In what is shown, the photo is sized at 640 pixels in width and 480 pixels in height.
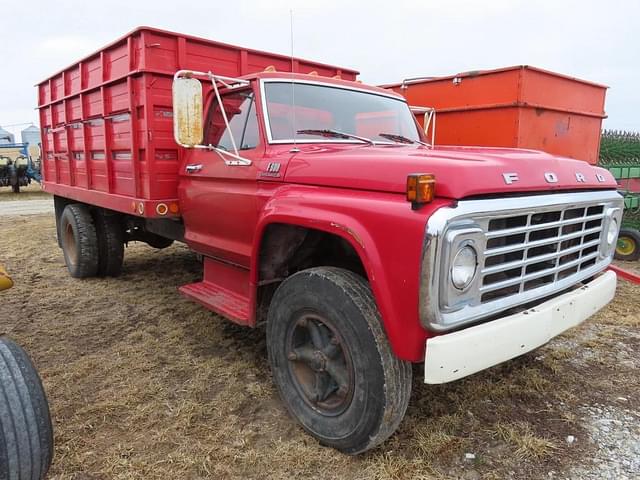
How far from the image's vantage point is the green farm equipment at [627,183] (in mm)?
6678

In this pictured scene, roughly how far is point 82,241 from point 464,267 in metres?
4.87

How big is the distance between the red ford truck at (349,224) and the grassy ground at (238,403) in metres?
0.28

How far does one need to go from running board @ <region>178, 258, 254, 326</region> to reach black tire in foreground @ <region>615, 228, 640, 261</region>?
559 centimetres

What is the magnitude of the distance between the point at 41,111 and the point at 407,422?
634cm

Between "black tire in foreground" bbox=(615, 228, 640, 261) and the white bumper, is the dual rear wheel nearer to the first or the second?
the white bumper

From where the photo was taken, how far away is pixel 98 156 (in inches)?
195

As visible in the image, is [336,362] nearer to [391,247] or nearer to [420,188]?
[391,247]

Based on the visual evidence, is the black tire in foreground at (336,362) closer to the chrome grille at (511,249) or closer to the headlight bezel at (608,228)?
the chrome grille at (511,249)

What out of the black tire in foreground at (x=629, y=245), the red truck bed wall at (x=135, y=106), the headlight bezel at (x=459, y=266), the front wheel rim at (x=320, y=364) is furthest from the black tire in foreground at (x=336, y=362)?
the black tire in foreground at (x=629, y=245)

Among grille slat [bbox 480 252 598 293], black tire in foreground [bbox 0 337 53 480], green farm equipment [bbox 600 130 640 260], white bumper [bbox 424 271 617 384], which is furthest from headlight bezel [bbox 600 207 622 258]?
black tire in foreground [bbox 0 337 53 480]

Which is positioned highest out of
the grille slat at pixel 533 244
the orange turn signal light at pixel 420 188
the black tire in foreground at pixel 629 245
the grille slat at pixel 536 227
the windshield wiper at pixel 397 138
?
the windshield wiper at pixel 397 138

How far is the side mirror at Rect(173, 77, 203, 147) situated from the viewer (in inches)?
116

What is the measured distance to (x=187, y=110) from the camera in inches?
118

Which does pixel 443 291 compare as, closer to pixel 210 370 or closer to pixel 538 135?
pixel 210 370
